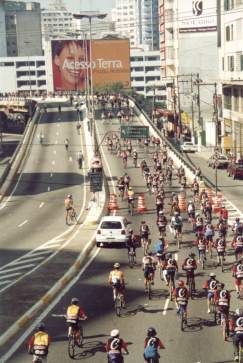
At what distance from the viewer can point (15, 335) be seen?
882 inches

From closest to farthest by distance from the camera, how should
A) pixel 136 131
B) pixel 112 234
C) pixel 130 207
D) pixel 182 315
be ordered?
pixel 182 315 < pixel 112 234 < pixel 130 207 < pixel 136 131

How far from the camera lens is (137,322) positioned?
23531 millimetres

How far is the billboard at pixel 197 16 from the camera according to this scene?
138 metres

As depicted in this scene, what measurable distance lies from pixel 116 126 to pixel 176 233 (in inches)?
2807

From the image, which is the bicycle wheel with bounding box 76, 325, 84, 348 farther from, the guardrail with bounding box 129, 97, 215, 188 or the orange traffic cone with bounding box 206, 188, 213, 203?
the guardrail with bounding box 129, 97, 215, 188

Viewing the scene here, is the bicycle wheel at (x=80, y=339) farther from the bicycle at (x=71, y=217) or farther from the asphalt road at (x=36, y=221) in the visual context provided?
the bicycle at (x=71, y=217)

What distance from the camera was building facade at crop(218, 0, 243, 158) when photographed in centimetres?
8356

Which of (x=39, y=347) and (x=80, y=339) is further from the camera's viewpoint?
(x=80, y=339)

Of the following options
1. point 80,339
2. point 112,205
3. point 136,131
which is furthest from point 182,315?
point 136,131

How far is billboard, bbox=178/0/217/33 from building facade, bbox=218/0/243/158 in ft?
151

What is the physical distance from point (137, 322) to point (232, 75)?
67.2 metres

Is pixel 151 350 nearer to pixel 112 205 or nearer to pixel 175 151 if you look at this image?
pixel 112 205

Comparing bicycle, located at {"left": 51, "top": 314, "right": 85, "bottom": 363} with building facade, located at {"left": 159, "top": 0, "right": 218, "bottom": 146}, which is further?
building facade, located at {"left": 159, "top": 0, "right": 218, "bottom": 146}

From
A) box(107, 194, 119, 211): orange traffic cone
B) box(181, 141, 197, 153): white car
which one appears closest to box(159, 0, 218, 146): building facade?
box(181, 141, 197, 153): white car
